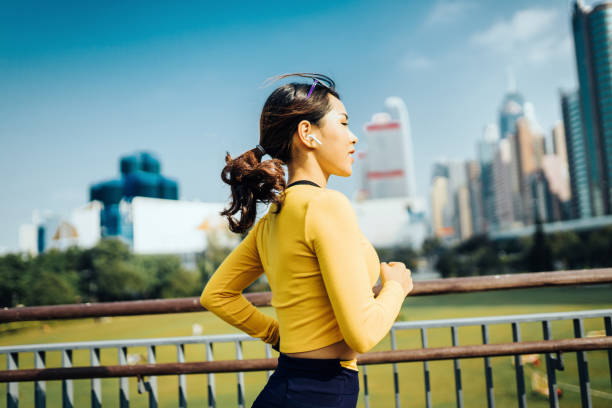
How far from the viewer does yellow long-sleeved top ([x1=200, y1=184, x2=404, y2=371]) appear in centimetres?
93

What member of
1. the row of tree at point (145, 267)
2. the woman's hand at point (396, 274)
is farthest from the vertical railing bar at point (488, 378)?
the row of tree at point (145, 267)

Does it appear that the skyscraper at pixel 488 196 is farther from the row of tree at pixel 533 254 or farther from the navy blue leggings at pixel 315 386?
the navy blue leggings at pixel 315 386

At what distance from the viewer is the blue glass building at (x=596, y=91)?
6209cm

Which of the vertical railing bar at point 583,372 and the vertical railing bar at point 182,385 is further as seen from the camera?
the vertical railing bar at point 182,385

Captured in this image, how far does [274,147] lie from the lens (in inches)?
44.4

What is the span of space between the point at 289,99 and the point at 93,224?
91.1 metres

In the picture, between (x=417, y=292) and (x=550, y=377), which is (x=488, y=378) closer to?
(x=550, y=377)

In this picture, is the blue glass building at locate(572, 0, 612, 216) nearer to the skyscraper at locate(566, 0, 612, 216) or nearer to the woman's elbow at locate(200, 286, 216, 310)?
the skyscraper at locate(566, 0, 612, 216)

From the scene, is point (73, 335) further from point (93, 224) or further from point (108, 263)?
point (93, 224)

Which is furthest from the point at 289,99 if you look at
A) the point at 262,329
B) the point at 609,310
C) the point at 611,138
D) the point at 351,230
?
the point at 611,138

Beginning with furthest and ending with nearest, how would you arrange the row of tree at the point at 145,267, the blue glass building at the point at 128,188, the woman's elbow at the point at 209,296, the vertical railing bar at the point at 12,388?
the blue glass building at the point at 128,188 < the row of tree at the point at 145,267 < the vertical railing bar at the point at 12,388 < the woman's elbow at the point at 209,296

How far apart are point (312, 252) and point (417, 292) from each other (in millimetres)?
783

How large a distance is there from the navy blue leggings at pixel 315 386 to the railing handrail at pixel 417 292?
56cm

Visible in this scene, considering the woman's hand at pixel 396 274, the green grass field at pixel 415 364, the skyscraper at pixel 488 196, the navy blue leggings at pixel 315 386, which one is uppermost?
the skyscraper at pixel 488 196
